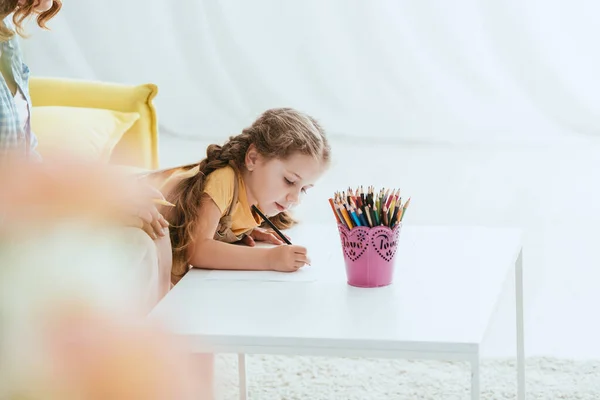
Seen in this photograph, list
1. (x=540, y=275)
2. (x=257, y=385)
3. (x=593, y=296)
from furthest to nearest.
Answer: (x=540, y=275), (x=593, y=296), (x=257, y=385)

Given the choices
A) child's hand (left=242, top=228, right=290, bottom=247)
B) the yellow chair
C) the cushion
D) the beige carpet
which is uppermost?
the yellow chair

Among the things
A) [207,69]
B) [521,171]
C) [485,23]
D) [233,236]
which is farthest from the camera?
[207,69]

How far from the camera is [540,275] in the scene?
2309 mm

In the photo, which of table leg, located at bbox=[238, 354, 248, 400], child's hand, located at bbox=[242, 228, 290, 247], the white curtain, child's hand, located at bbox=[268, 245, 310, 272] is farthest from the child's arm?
the white curtain

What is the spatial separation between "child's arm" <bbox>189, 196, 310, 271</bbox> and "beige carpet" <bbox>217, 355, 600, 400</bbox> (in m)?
0.35

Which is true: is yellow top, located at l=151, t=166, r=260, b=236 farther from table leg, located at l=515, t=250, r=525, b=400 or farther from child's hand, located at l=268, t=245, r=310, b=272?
table leg, located at l=515, t=250, r=525, b=400

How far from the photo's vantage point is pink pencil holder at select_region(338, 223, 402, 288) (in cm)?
108

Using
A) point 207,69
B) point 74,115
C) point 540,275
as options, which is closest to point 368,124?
point 207,69

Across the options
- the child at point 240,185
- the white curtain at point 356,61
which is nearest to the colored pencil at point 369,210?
the child at point 240,185

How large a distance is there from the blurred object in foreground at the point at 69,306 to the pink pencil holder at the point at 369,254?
85cm

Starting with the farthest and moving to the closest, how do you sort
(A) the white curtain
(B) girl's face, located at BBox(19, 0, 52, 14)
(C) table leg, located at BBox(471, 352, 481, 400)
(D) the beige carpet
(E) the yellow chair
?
(A) the white curtain < (E) the yellow chair < (D) the beige carpet < (C) table leg, located at BBox(471, 352, 481, 400) < (B) girl's face, located at BBox(19, 0, 52, 14)

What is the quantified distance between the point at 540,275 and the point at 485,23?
1942 mm

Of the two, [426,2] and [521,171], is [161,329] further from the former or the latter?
[426,2]

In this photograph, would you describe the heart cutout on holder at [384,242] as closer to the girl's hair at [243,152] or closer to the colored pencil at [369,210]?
the colored pencil at [369,210]
